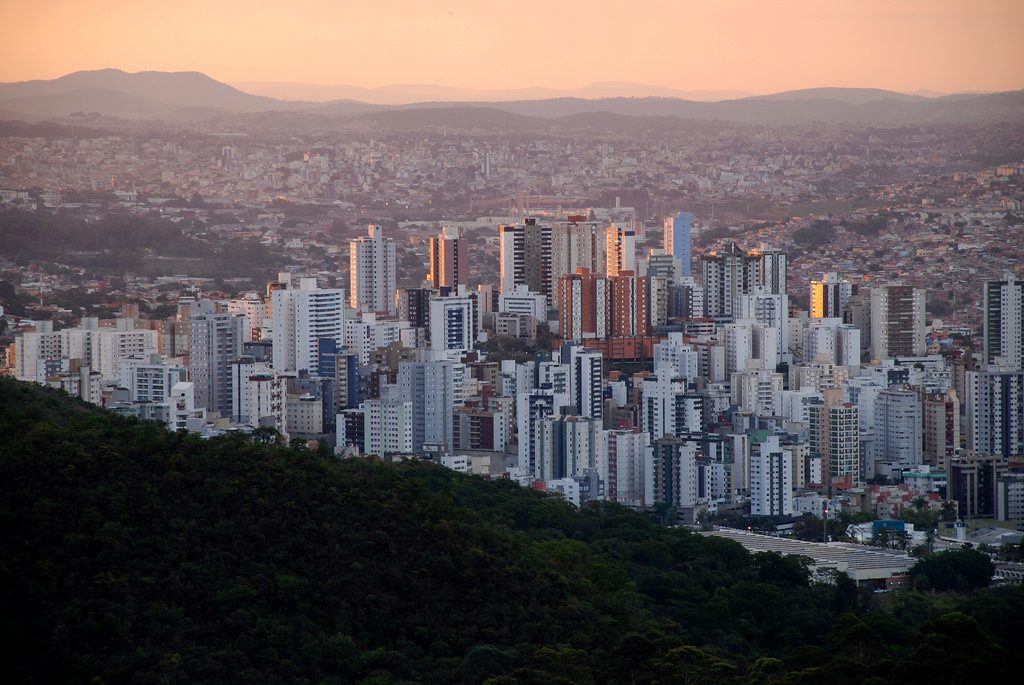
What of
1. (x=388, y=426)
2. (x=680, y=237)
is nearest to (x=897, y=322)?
(x=680, y=237)

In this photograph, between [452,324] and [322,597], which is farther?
[452,324]

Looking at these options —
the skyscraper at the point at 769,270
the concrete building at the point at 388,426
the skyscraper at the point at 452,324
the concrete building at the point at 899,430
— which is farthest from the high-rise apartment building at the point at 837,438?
the skyscraper at the point at 769,270

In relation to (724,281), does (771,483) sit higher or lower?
lower

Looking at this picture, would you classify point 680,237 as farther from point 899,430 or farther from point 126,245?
point 899,430

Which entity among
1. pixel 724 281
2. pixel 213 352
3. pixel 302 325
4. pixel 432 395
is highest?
pixel 724 281

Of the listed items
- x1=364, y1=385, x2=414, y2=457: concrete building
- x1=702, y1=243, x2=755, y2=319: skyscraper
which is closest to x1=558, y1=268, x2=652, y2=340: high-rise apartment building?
x1=702, y1=243, x2=755, y2=319: skyscraper

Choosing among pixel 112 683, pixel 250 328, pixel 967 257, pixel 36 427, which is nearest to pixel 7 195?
pixel 250 328

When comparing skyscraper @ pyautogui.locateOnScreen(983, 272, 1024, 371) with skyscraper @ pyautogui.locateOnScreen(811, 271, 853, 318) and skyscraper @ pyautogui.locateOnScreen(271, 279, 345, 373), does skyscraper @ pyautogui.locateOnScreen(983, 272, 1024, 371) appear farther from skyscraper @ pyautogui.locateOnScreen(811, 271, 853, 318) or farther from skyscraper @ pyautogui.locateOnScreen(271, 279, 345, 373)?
skyscraper @ pyautogui.locateOnScreen(271, 279, 345, 373)
